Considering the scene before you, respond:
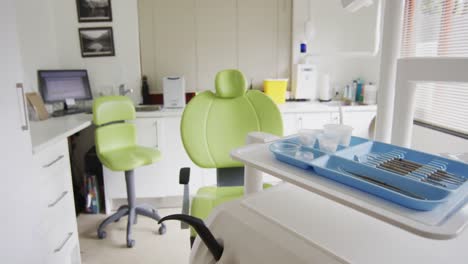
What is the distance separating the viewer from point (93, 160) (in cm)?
291

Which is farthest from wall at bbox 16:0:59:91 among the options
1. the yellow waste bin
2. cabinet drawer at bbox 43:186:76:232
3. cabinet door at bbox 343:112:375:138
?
cabinet door at bbox 343:112:375:138

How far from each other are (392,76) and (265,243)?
0.55 m

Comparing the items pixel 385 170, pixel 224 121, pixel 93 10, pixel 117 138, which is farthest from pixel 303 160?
pixel 93 10

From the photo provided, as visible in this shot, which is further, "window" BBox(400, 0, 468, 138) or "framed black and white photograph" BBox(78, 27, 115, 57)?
"framed black and white photograph" BBox(78, 27, 115, 57)

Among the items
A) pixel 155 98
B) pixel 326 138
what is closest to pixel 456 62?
pixel 326 138

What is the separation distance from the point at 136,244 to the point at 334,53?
2.70 metres

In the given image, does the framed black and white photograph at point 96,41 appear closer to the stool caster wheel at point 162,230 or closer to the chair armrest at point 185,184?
the stool caster wheel at point 162,230

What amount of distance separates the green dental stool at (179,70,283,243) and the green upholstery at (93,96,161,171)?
82 centimetres

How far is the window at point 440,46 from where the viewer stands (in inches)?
83.4

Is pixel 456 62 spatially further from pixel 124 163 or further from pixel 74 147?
pixel 74 147

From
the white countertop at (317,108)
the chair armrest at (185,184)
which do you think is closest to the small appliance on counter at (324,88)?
the white countertop at (317,108)

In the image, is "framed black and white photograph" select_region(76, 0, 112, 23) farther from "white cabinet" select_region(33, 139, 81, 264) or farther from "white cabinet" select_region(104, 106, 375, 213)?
"white cabinet" select_region(33, 139, 81, 264)

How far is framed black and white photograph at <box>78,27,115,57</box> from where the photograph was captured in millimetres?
3033

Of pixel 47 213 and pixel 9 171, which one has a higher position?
pixel 9 171
